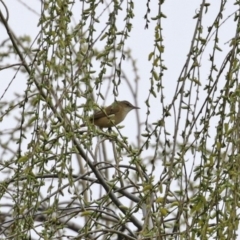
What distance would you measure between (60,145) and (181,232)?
613 mm

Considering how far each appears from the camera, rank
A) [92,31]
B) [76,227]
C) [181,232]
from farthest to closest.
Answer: [76,227], [92,31], [181,232]

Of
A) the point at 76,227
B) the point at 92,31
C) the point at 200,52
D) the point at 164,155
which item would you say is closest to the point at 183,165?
the point at 164,155

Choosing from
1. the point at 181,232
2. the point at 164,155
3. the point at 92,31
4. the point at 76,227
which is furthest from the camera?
the point at 76,227

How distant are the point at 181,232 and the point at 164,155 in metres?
0.35

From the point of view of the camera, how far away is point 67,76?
10.1 feet

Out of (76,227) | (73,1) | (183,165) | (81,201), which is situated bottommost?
(183,165)

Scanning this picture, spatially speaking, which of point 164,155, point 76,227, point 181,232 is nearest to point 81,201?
point 164,155

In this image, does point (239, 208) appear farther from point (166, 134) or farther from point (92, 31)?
point (92, 31)

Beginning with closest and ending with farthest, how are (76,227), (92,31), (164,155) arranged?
(164,155)
(92,31)
(76,227)

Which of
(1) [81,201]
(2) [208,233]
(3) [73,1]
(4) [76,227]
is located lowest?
(2) [208,233]

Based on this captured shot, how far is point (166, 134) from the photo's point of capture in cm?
297

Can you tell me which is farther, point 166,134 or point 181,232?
point 166,134

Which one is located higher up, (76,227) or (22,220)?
(76,227)

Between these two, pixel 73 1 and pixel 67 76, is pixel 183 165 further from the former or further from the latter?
pixel 73 1
